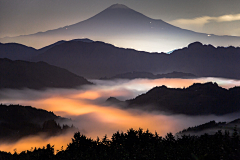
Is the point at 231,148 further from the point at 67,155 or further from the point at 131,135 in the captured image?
the point at 67,155

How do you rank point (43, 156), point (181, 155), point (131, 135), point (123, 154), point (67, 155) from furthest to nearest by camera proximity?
point (131, 135)
point (43, 156)
point (67, 155)
point (123, 154)
point (181, 155)

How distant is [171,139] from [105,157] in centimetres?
4052

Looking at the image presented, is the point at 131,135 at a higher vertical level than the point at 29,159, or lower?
higher

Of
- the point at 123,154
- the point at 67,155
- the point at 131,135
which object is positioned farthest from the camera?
the point at 131,135

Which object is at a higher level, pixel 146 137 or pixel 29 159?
pixel 146 137

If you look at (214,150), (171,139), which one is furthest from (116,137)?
(214,150)

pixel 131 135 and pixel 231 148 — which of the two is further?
pixel 131 135

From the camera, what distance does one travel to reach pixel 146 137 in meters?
128

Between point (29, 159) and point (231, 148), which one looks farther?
point (29, 159)

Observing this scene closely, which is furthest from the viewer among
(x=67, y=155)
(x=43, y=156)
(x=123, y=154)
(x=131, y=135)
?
(x=131, y=135)

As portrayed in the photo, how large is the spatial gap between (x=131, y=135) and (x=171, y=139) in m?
19.9

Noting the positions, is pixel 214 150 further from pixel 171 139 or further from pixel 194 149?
pixel 171 139

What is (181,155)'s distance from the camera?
8662 centimetres

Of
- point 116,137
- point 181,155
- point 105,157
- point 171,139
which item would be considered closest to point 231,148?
point 181,155
